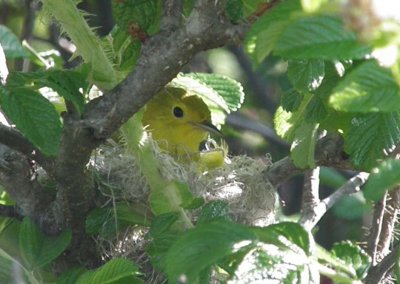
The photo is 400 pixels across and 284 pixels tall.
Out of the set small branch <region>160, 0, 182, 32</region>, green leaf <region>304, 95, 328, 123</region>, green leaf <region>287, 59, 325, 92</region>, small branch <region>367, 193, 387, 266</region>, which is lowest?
small branch <region>367, 193, 387, 266</region>

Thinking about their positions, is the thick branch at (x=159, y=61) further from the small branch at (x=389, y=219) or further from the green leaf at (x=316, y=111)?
the small branch at (x=389, y=219)

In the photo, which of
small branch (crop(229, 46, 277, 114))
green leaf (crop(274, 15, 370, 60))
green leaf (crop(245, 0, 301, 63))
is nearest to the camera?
green leaf (crop(274, 15, 370, 60))

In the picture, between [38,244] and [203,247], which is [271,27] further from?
[38,244]

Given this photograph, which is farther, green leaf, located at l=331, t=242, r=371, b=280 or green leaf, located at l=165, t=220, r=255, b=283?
green leaf, located at l=331, t=242, r=371, b=280

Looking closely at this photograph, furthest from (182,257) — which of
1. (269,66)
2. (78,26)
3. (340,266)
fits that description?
(269,66)

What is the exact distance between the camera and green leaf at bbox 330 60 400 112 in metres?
1.19

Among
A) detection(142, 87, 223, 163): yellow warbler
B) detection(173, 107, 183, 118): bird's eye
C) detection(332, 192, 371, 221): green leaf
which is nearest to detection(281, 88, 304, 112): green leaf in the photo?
detection(142, 87, 223, 163): yellow warbler

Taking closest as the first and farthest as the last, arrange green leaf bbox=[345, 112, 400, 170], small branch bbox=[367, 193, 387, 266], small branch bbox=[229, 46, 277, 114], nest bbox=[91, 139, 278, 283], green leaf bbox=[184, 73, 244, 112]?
green leaf bbox=[345, 112, 400, 170]
small branch bbox=[367, 193, 387, 266]
nest bbox=[91, 139, 278, 283]
green leaf bbox=[184, 73, 244, 112]
small branch bbox=[229, 46, 277, 114]

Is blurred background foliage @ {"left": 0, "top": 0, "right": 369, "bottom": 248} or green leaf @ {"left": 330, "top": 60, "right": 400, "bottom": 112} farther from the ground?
green leaf @ {"left": 330, "top": 60, "right": 400, "bottom": 112}

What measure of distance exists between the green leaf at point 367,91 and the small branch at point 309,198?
3.97ft

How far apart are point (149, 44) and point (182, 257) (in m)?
0.57

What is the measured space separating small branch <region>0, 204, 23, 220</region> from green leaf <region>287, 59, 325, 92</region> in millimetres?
900

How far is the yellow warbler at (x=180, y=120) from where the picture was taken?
11.9ft

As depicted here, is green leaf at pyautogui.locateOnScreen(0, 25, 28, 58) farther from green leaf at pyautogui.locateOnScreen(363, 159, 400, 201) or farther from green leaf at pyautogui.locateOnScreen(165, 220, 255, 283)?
green leaf at pyautogui.locateOnScreen(363, 159, 400, 201)
